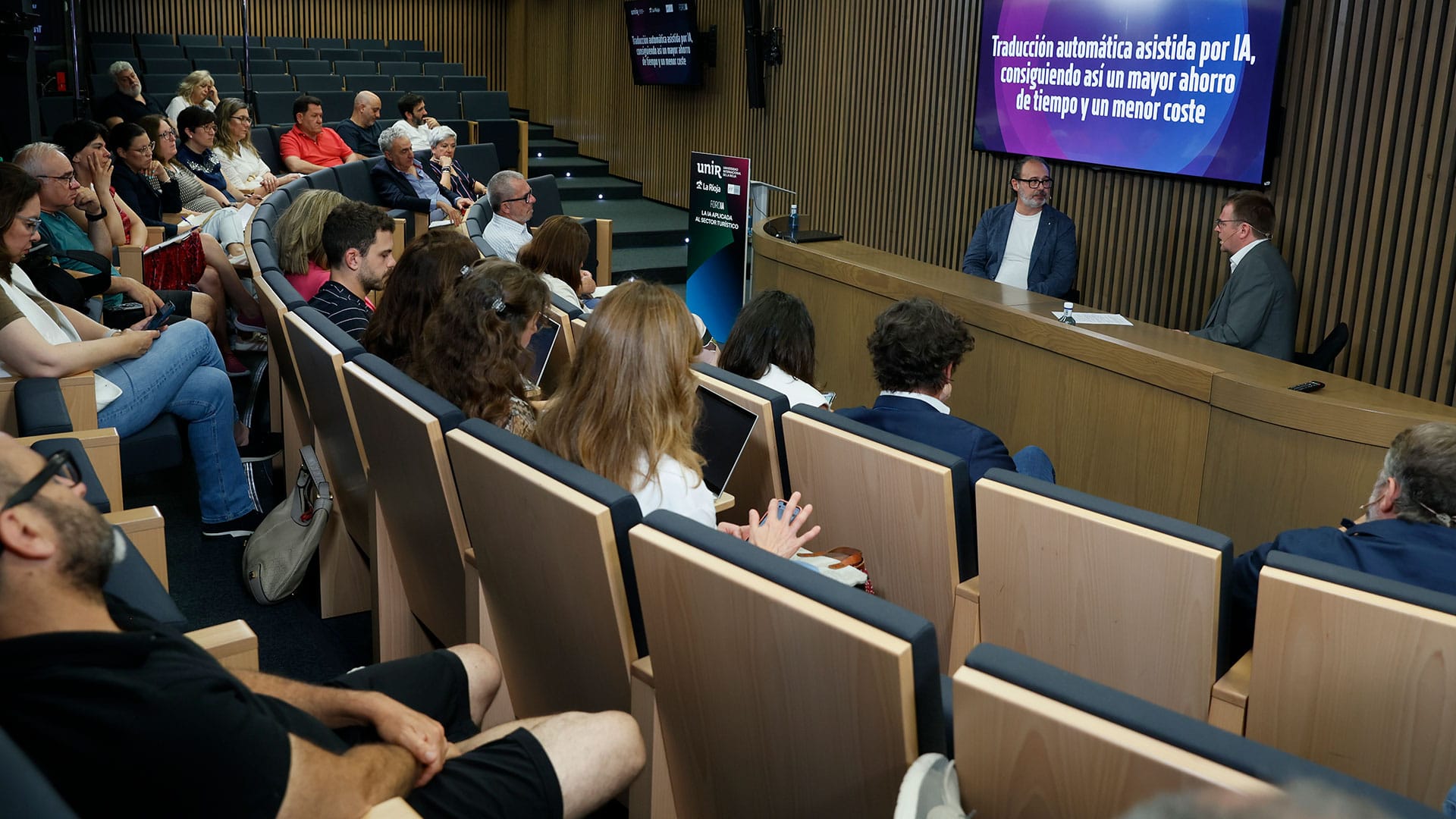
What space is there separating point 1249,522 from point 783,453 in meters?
1.65

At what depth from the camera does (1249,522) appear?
3.32 meters

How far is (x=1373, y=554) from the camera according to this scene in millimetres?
1887

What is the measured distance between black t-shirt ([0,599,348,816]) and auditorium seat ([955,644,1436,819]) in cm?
80

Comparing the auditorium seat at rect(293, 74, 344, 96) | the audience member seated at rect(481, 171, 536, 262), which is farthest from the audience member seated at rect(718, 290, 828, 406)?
the auditorium seat at rect(293, 74, 344, 96)

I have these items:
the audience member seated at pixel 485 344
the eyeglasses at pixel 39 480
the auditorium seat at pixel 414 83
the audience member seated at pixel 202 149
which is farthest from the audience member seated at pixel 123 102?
the eyeglasses at pixel 39 480

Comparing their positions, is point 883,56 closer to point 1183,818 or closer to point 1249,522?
point 1249,522

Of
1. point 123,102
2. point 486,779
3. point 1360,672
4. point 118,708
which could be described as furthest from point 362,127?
point 1360,672

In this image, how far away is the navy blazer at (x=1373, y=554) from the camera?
1.84 metres

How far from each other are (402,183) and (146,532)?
5105 mm

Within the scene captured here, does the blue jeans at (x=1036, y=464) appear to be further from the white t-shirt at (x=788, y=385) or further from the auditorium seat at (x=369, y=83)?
the auditorium seat at (x=369, y=83)

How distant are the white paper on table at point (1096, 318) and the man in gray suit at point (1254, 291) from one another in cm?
45

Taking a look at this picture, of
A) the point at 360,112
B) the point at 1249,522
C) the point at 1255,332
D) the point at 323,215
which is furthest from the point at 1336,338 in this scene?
the point at 360,112

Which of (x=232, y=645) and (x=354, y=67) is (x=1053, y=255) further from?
(x=354, y=67)

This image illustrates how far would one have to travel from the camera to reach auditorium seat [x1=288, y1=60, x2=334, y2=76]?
10609mm
